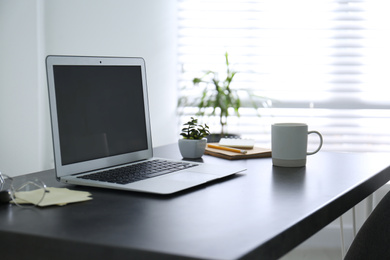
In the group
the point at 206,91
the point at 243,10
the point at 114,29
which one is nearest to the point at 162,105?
the point at 206,91

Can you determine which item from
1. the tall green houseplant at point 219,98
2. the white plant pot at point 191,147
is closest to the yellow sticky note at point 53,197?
the white plant pot at point 191,147

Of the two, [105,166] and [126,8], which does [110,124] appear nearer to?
[105,166]

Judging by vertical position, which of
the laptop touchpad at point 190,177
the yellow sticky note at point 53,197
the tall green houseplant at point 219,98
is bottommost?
the laptop touchpad at point 190,177

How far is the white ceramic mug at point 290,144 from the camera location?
155cm

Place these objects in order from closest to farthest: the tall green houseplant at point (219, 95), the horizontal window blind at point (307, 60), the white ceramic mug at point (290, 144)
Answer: the white ceramic mug at point (290, 144) < the tall green houseplant at point (219, 95) < the horizontal window blind at point (307, 60)

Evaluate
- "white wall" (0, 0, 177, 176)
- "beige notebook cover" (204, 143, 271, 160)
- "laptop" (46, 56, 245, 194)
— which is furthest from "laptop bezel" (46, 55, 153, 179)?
"white wall" (0, 0, 177, 176)

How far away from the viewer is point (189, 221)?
963 mm

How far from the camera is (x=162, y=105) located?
355 centimetres

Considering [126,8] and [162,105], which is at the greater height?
[126,8]

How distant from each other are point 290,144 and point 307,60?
78.5 inches

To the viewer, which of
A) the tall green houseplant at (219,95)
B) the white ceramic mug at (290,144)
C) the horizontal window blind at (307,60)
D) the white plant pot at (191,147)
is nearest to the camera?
the white ceramic mug at (290,144)

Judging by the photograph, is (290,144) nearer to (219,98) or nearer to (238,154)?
(238,154)

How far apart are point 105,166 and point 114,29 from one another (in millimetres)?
2169

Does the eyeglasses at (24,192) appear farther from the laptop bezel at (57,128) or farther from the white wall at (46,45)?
the white wall at (46,45)
